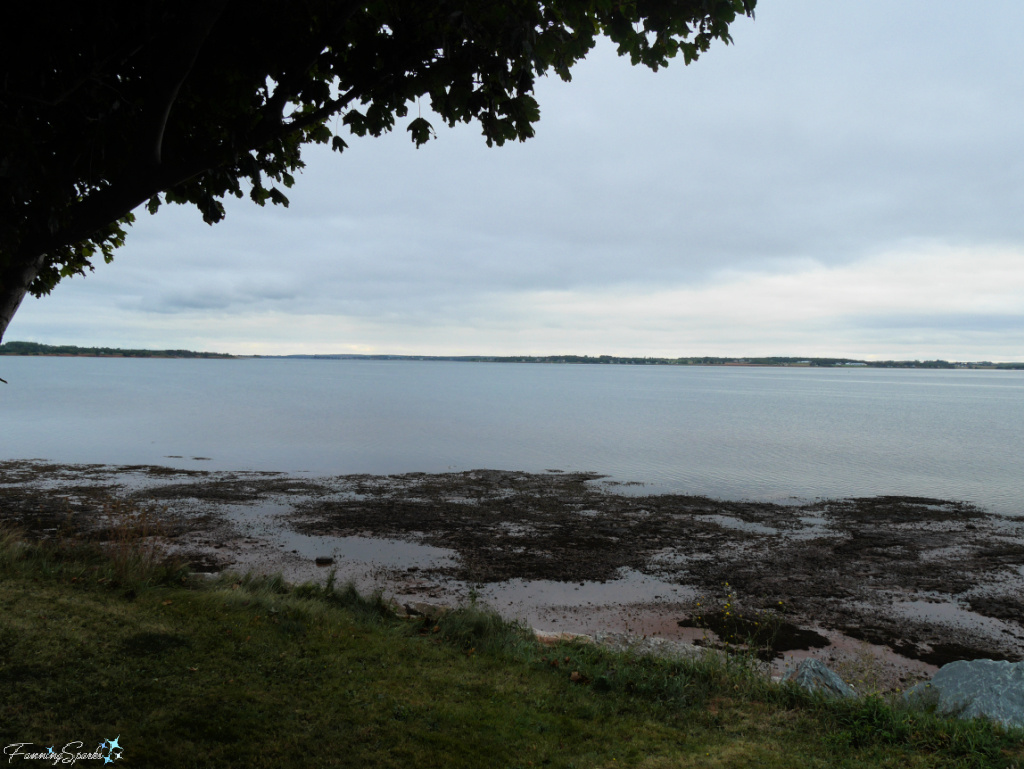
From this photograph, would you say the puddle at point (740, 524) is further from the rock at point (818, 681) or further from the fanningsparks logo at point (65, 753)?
the fanningsparks logo at point (65, 753)

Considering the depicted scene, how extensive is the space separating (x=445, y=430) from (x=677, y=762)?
37.8 meters

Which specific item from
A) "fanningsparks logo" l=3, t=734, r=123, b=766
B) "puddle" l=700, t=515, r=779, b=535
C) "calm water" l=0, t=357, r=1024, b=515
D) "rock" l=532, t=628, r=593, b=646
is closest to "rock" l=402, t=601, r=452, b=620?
"rock" l=532, t=628, r=593, b=646

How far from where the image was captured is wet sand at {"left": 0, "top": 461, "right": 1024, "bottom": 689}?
1059 centimetres

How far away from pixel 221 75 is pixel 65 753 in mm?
4673

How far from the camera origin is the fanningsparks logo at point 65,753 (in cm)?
390

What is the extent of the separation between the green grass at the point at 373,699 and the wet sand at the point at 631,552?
2.98 meters

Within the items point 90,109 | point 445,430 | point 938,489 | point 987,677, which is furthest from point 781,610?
point 445,430

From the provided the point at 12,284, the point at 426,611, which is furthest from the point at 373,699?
the point at 12,284

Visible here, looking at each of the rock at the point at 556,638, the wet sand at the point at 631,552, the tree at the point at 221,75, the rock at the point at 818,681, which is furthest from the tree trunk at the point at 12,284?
the rock at the point at 818,681

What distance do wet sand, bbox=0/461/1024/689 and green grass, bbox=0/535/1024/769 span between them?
2977 mm

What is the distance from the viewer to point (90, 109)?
4441 millimetres

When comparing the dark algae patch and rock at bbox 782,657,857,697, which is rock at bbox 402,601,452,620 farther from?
rock at bbox 782,657,857,697

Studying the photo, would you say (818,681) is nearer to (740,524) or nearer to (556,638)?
(556,638)

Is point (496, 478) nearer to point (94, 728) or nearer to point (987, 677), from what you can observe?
point (987, 677)
